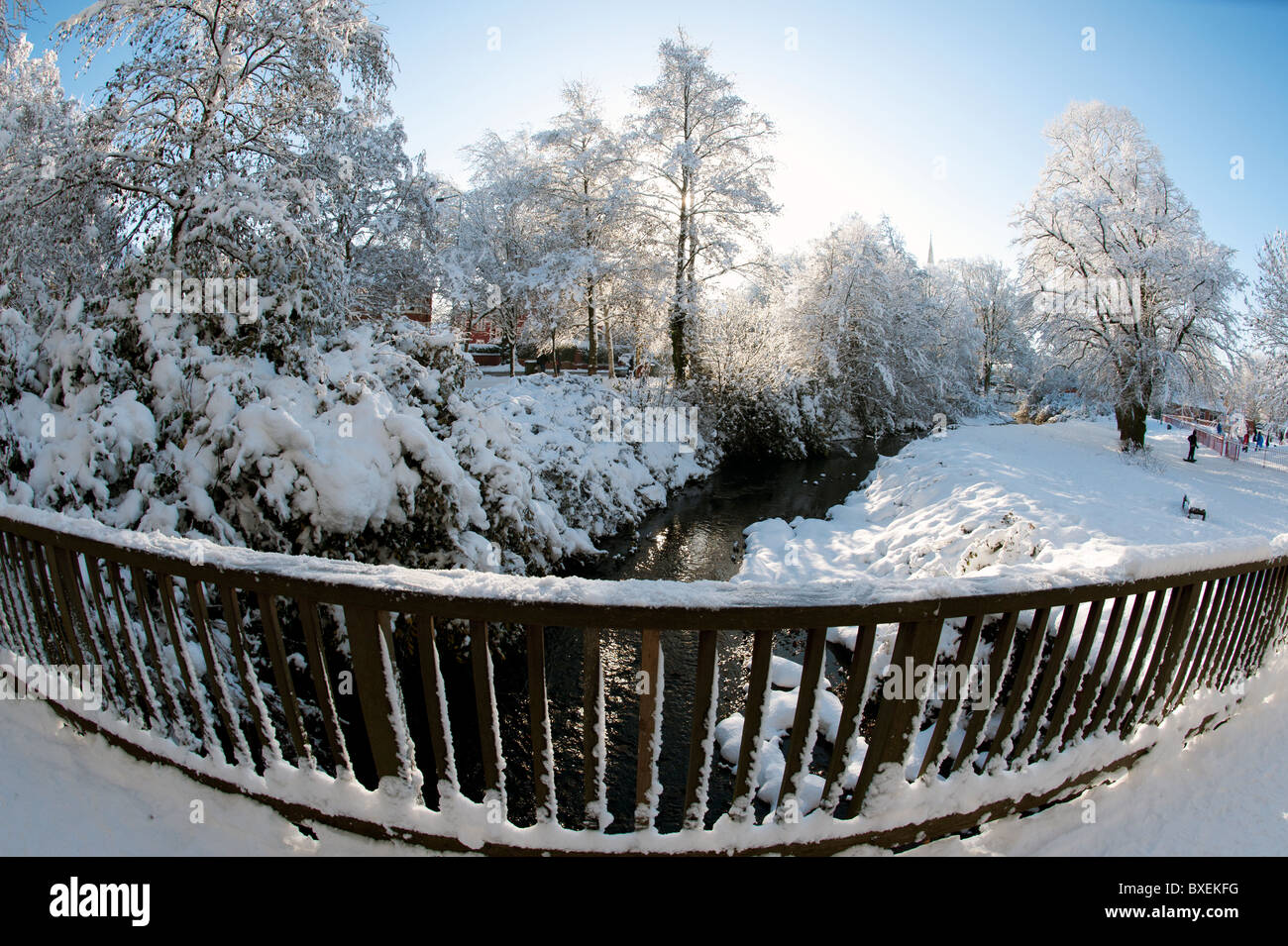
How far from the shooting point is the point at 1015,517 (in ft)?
25.3

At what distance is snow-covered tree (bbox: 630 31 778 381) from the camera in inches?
742

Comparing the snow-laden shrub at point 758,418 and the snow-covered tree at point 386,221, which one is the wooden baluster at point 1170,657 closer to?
the snow-covered tree at point 386,221

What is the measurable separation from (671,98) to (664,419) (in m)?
10.4

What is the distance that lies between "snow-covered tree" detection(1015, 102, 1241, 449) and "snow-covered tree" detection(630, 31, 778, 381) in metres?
8.81

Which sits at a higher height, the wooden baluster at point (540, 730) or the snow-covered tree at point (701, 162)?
the snow-covered tree at point (701, 162)

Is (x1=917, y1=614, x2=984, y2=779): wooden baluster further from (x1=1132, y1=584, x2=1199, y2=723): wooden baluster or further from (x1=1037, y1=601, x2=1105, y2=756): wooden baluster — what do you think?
(x1=1132, y1=584, x2=1199, y2=723): wooden baluster

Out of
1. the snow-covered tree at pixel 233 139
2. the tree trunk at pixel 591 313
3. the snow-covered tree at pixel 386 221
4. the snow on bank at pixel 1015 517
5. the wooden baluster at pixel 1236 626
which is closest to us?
the wooden baluster at pixel 1236 626

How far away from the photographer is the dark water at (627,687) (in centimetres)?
439

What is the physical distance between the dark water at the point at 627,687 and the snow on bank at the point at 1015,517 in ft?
3.71

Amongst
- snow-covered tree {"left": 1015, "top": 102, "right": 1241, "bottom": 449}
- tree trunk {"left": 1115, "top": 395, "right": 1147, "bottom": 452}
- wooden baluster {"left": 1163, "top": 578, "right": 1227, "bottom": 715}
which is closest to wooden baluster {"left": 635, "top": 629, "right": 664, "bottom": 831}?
wooden baluster {"left": 1163, "top": 578, "right": 1227, "bottom": 715}

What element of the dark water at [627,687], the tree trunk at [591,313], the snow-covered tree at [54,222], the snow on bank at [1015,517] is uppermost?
the tree trunk at [591,313]

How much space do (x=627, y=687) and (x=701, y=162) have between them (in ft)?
57.6

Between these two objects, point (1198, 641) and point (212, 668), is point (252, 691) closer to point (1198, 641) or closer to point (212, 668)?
point (212, 668)

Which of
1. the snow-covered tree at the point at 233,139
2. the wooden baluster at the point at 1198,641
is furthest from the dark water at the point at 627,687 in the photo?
the snow-covered tree at the point at 233,139
